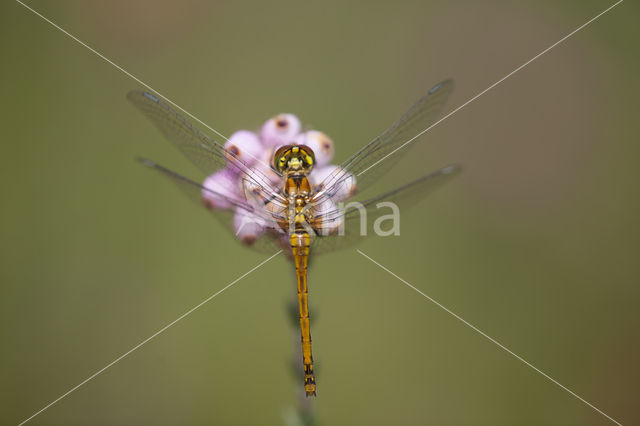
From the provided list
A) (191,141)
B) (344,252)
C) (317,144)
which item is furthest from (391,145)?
(344,252)

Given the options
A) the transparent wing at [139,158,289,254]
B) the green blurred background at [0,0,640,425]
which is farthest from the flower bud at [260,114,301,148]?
the green blurred background at [0,0,640,425]

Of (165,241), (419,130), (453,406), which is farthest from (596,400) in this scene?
(165,241)

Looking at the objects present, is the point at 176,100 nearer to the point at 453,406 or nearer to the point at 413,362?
the point at 413,362

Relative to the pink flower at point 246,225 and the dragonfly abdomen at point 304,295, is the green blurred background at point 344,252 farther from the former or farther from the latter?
the pink flower at point 246,225

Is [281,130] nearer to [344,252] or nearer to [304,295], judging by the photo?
[304,295]

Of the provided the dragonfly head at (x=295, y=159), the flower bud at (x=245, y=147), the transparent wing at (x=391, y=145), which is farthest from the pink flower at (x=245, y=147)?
the transparent wing at (x=391, y=145)

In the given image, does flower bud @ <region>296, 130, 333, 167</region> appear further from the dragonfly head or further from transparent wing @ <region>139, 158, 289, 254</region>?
transparent wing @ <region>139, 158, 289, 254</region>
